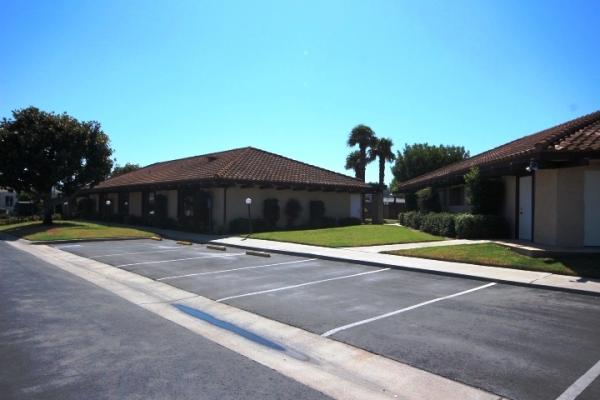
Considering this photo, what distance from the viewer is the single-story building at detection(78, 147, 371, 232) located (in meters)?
26.5

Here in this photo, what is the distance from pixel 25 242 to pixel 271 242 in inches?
462

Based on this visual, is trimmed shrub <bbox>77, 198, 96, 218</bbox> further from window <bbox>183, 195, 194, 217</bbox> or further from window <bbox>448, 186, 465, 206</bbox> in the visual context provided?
window <bbox>448, 186, 465, 206</bbox>

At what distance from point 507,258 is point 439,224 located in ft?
27.6

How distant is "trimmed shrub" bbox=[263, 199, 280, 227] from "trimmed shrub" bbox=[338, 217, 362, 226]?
548 centimetres

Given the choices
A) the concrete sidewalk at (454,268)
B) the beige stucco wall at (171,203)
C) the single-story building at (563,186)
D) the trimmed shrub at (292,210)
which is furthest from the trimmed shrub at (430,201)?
the beige stucco wall at (171,203)

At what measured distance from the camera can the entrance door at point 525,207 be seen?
16359 mm

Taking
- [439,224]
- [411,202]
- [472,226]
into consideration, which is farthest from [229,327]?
[411,202]

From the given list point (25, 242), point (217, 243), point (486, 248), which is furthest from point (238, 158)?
point (486, 248)

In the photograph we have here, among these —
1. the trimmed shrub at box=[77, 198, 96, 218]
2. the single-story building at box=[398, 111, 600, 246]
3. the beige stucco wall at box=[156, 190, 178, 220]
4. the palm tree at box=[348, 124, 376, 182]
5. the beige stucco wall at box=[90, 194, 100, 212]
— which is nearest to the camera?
the single-story building at box=[398, 111, 600, 246]

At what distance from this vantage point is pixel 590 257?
486 inches

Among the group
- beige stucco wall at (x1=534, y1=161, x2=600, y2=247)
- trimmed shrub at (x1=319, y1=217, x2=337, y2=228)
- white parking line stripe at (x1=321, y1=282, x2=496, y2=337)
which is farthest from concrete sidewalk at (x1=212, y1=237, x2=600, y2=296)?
trimmed shrub at (x1=319, y1=217, x2=337, y2=228)

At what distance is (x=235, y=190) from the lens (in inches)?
1058

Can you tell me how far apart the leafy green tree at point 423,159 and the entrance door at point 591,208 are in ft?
125

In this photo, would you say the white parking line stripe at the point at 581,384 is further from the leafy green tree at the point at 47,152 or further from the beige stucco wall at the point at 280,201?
the leafy green tree at the point at 47,152
